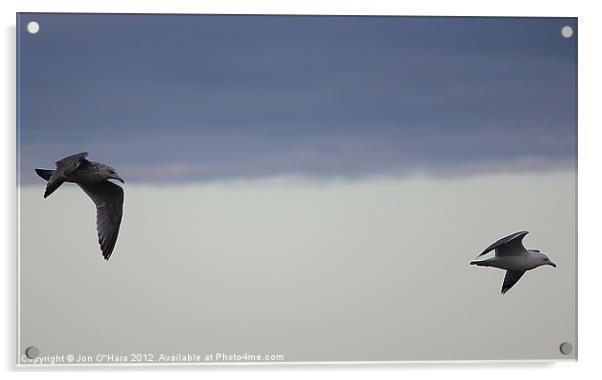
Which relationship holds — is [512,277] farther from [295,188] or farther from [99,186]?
[99,186]

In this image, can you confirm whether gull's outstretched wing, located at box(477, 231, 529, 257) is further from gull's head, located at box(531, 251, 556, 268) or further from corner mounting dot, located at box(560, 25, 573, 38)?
corner mounting dot, located at box(560, 25, 573, 38)

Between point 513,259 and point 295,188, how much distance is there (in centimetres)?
63

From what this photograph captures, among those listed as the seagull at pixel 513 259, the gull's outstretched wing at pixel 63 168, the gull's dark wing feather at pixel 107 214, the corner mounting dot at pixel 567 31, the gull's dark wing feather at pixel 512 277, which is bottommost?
the gull's dark wing feather at pixel 512 277

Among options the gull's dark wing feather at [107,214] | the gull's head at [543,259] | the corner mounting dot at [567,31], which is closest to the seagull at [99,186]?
the gull's dark wing feather at [107,214]

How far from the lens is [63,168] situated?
2.02m

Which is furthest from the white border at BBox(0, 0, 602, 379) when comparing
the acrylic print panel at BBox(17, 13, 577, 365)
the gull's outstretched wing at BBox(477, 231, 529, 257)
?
the gull's outstretched wing at BBox(477, 231, 529, 257)

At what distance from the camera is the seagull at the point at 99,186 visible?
2.02m

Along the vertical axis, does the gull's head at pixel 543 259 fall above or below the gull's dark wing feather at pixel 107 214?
below

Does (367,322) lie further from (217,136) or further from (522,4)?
(522,4)

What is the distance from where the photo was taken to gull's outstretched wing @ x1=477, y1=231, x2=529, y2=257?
2.09 meters

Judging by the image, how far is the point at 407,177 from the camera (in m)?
2.09

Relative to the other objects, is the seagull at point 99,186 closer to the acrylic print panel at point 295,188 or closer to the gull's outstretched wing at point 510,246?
the acrylic print panel at point 295,188

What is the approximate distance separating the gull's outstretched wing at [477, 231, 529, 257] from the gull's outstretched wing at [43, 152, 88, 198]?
1.12m

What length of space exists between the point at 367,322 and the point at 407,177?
0.41 m
